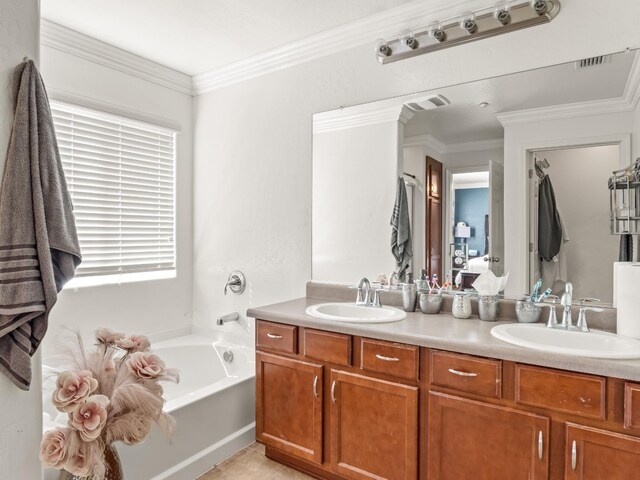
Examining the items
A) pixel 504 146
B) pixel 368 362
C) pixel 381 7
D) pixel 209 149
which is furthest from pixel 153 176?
pixel 504 146

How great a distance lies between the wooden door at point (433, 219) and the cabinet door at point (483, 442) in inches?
32.1

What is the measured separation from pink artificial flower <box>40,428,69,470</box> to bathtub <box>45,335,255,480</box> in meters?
0.71

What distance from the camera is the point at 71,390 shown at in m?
1.20

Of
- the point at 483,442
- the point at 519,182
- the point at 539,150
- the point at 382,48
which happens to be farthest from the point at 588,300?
the point at 382,48

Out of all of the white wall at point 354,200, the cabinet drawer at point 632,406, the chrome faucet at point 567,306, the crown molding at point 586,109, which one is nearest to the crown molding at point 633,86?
the crown molding at point 586,109

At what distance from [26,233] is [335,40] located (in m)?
Result: 2.12

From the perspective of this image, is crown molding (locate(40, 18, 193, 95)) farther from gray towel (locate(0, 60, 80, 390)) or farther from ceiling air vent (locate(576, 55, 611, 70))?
ceiling air vent (locate(576, 55, 611, 70))

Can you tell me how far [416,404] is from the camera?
5.85ft

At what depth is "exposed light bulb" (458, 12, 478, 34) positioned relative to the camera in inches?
82.5

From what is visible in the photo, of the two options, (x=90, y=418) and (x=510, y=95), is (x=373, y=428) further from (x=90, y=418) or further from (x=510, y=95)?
(x=510, y=95)

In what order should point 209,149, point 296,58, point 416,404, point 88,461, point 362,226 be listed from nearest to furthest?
1. point 88,461
2. point 416,404
3. point 362,226
4. point 296,58
5. point 209,149

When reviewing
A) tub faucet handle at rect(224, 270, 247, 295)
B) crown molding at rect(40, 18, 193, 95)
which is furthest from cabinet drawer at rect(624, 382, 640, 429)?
crown molding at rect(40, 18, 193, 95)

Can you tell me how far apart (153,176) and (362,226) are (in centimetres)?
177

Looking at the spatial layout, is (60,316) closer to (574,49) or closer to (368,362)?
(368,362)
